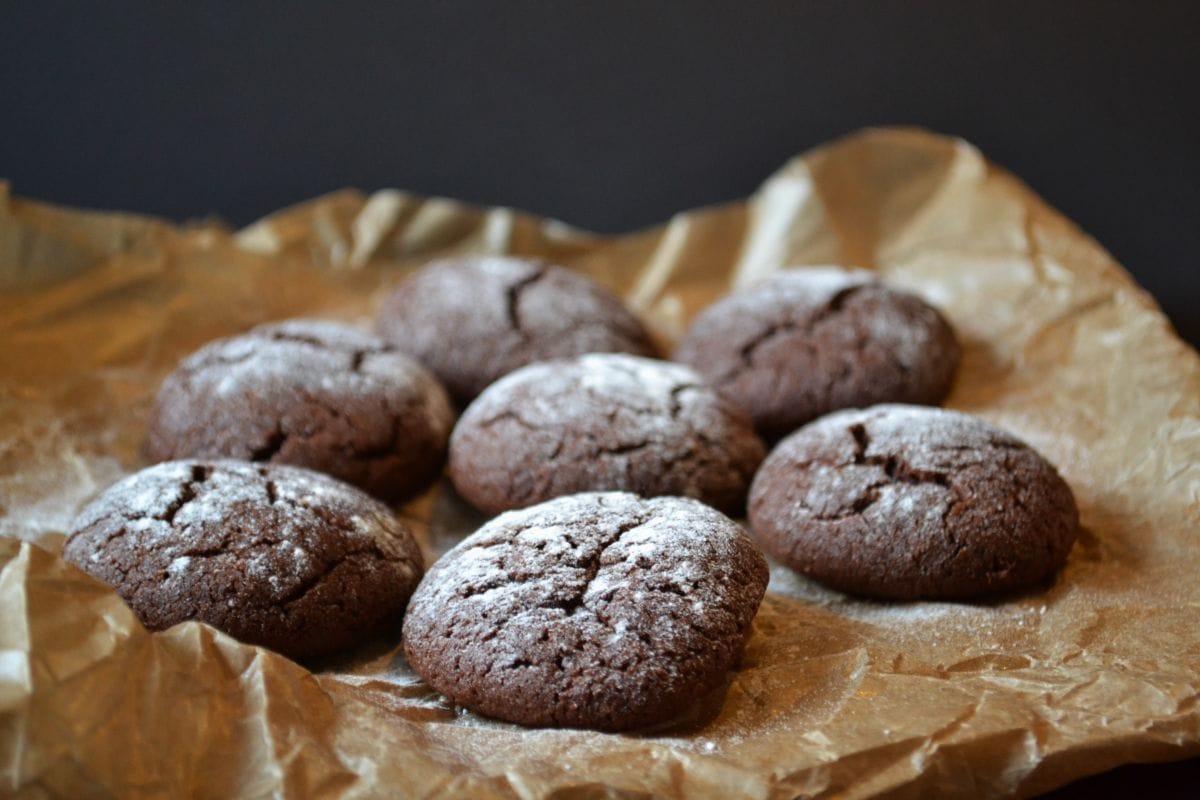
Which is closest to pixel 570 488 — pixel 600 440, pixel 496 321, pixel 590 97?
pixel 600 440

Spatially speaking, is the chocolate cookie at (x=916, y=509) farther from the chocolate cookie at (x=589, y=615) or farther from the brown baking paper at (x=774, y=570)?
the chocolate cookie at (x=589, y=615)

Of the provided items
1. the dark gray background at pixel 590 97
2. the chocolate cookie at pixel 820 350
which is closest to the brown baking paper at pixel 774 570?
the chocolate cookie at pixel 820 350

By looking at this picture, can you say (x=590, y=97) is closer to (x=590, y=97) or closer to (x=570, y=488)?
(x=590, y=97)

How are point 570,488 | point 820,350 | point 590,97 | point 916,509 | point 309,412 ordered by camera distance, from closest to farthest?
point 916,509
point 570,488
point 309,412
point 820,350
point 590,97

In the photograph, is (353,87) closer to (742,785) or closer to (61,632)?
(61,632)

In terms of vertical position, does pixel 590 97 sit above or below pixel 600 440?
above

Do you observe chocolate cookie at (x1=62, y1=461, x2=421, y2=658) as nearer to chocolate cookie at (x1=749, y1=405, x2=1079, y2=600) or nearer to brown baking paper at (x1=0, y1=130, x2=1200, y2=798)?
brown baking paper at (x1=0, y1=130, x2=1200, y2=798)
